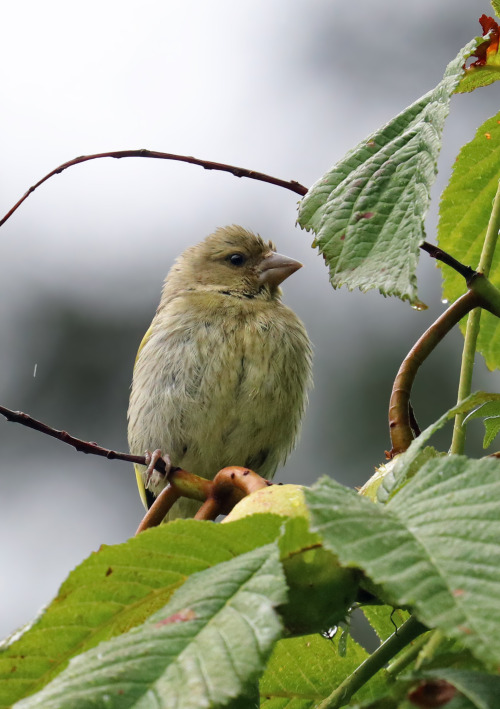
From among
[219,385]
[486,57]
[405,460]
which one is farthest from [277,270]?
[405,460]

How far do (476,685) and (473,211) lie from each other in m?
1.22

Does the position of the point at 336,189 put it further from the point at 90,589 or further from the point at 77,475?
the point at 77,475

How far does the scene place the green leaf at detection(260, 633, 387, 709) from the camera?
42.2 inches

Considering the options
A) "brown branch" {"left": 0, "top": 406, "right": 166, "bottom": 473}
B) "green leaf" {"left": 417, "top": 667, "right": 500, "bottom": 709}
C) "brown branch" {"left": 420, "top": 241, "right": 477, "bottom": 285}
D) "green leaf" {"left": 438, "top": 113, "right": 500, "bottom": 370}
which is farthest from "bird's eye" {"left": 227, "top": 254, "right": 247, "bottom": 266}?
"green leaf" {"left": 417, "top": 667, "right": 500, "bottom": 709}

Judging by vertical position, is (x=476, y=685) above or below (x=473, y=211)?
below

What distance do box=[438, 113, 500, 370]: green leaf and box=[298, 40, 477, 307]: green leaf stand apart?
350mm

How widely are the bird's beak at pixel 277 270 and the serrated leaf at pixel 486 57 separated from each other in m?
3.06

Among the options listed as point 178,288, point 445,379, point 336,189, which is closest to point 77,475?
point 445,379

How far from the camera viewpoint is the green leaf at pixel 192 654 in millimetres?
636

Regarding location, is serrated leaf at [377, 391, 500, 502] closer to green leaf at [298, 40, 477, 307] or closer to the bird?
green leaf at [298, 40, 477, 307]

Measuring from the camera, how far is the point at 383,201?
1.16 metres

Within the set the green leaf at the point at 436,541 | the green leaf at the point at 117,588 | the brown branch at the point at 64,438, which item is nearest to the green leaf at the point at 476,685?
the green leaf at the point at 436,541

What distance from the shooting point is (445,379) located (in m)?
8.81

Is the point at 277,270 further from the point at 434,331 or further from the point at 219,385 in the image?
the point at 434,331
